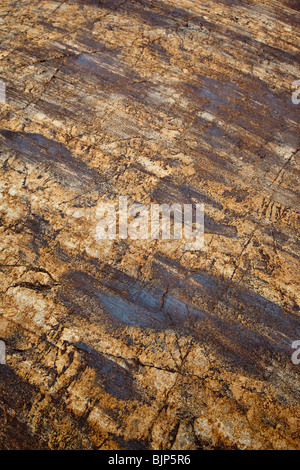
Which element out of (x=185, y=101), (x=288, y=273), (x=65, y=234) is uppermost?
(x=185, y=101)

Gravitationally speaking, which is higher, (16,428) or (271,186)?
(271,186)

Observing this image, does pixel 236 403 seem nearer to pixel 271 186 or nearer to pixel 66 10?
pixel 271 186

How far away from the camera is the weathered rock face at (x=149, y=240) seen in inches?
52.0

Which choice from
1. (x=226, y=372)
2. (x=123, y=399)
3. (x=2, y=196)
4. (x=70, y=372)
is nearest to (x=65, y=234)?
(x=2, y=196)

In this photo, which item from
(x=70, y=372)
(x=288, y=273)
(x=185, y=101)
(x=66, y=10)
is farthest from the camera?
(x=66, y=10)

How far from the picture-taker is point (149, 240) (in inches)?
66.7

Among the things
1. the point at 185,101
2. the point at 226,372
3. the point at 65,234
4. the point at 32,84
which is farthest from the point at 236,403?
the point at 32,84

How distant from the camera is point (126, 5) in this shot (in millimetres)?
2596

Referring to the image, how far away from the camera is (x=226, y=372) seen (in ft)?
4.58

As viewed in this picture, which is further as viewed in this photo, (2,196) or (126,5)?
(126,5)

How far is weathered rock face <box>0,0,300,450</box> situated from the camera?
1320mm
